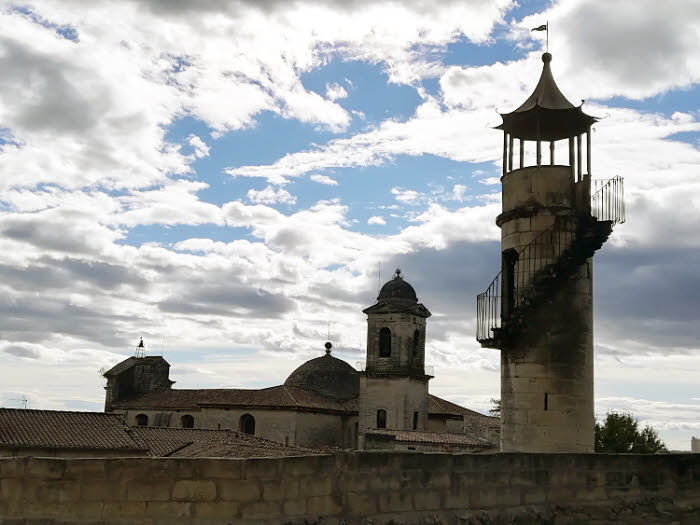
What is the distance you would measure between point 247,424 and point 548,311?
34.2 m

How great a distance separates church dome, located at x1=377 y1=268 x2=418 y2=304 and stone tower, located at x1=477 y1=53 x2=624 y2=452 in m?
29.3

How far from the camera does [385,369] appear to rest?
44625mm

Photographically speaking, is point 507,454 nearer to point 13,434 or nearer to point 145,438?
point 13,434

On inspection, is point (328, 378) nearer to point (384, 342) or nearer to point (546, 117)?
point (384, 342)

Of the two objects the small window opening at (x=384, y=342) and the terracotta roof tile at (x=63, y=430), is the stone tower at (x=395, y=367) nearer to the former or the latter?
the small window opening at (x=384, y=342)

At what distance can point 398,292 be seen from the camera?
45812 millimetres

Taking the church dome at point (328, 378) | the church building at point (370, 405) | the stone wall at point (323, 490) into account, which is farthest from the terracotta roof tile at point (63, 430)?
the stone wall at point (323, 490)

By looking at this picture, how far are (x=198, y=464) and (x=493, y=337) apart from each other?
9.94 m

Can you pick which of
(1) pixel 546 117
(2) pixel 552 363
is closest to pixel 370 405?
(1) pixel 546 117

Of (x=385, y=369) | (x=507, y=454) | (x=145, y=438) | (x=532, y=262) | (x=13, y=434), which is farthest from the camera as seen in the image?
(x=385, y=369)

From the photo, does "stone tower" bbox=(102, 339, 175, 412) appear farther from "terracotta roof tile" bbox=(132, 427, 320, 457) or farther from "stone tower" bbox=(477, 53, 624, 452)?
"stone tower" bbox=(477, 53, 624, 452)

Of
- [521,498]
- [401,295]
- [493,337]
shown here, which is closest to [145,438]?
[401,295]

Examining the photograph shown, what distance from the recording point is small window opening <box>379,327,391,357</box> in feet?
148

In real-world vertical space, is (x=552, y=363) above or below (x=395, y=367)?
below
